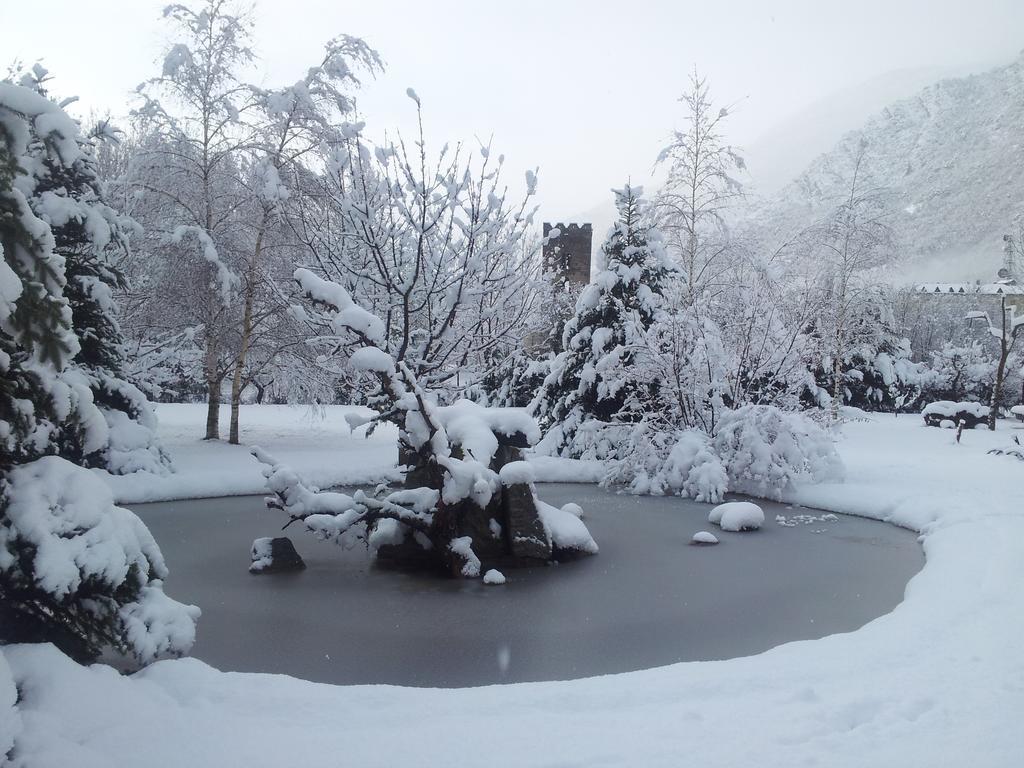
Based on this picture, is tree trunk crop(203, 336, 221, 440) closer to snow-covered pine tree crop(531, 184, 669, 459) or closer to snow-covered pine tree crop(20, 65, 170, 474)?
snow-covered pine tree crop(20, 65, 170, 474)

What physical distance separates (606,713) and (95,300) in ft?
34.9

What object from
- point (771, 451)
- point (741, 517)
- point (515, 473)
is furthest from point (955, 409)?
point (515, 473)

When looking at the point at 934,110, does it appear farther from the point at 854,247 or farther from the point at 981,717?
the point at 981,717

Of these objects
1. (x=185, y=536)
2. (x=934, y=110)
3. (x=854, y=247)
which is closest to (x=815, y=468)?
(x=185, y=536)

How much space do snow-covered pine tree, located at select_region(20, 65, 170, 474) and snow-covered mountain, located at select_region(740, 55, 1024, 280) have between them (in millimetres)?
69643

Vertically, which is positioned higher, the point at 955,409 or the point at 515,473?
the point at 955,409

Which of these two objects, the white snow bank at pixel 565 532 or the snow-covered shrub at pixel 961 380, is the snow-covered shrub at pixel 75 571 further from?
the snow-covered shrub at pixel 961 380

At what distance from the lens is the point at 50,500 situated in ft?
11.7

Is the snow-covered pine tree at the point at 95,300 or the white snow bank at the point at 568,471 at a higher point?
the snow-covered pine tree at the point at 95,300

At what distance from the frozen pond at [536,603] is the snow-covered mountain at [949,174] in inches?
2755

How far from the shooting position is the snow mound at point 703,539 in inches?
370

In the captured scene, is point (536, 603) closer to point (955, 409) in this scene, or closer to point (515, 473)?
point (515, 473)

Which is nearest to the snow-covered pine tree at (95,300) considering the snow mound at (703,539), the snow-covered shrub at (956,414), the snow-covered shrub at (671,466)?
the snow-covered shrub at (671,466)

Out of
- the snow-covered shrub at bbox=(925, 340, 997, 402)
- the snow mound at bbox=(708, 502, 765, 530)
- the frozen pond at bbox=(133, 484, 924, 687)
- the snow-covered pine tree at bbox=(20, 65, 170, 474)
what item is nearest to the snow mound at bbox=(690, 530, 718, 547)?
the frozen pond at bbox=(133, 484, 924, 687)
